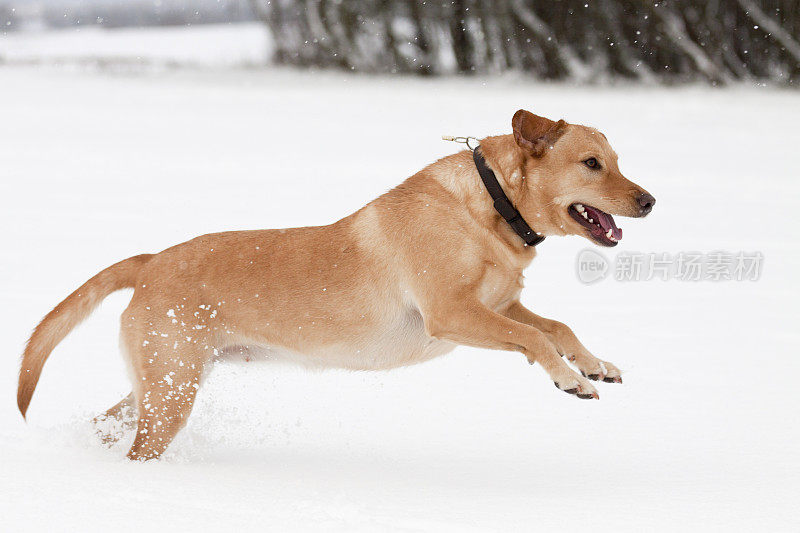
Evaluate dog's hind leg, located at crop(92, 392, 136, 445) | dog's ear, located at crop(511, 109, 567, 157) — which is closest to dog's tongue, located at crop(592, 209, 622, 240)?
dog's ear, located at crop(511, 109, 567, 157)

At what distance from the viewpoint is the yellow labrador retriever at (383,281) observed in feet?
12.9

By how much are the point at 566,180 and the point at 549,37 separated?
10.2 metres

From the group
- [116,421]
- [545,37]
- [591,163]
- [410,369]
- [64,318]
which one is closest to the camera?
[591,163]

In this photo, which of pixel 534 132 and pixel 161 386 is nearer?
pixel 534 132

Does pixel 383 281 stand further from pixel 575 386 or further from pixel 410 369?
pixel 410 369

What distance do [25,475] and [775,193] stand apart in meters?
7.28

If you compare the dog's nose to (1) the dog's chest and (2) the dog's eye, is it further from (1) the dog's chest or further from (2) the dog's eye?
(1) the dog's chest

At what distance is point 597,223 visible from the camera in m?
3.99

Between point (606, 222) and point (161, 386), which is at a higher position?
point (606, 222)

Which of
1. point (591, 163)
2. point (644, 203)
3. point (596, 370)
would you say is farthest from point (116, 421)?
point (644, 203)

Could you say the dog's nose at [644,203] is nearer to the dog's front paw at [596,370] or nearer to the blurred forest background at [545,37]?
the dog's front paw at [596,370]

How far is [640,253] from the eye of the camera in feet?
24.3

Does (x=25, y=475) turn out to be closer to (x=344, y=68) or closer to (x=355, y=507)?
(x=355, y=507)

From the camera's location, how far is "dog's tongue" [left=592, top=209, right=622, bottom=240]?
3.94m
